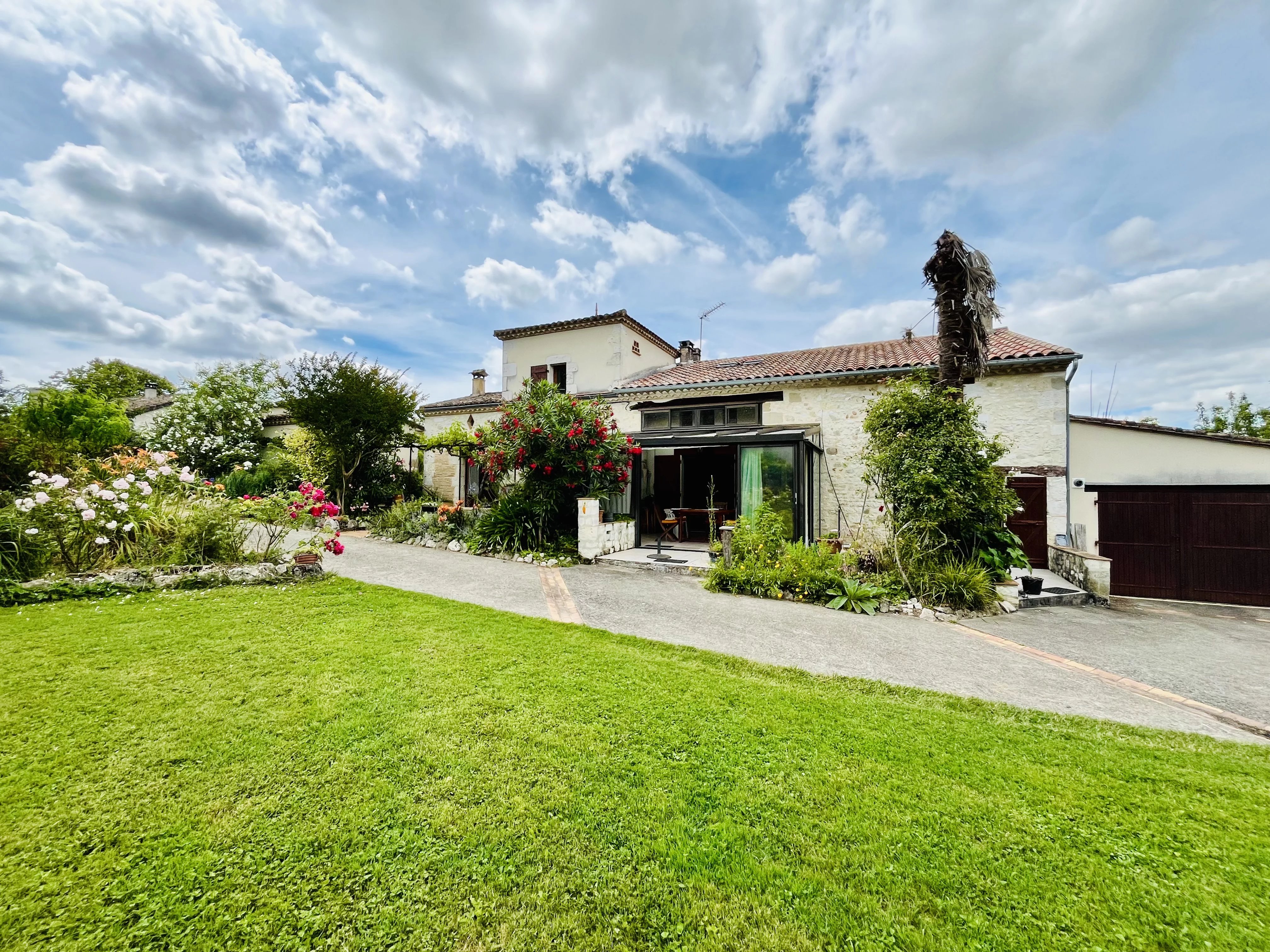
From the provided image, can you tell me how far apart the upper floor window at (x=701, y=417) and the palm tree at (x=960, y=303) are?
531cm

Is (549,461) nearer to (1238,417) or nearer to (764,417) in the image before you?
(764,417)

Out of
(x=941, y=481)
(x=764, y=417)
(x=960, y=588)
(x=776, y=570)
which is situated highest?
(x=764, y=417)

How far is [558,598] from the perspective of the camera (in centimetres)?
775

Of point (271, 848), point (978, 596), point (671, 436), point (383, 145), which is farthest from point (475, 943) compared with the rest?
point (383, 145)

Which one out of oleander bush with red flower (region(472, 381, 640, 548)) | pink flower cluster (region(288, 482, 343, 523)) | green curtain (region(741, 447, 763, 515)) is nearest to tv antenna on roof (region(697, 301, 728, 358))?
oleander bush with red flower (region(472, 381, 640, 548))

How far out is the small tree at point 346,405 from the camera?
1686cm

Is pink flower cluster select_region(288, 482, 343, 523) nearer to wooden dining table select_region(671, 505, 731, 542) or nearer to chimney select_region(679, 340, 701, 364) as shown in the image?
wooden dining table select_region(671, 505, 731, 542)

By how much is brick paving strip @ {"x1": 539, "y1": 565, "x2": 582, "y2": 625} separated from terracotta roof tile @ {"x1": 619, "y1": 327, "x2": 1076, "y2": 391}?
7.86 m

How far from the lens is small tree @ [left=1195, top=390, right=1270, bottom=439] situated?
18.9 metres

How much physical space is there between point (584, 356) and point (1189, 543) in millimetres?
17745

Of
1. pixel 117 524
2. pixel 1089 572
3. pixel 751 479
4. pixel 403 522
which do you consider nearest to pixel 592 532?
pixel 751 479

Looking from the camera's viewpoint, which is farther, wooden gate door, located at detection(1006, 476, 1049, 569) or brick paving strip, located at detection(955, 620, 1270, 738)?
wooden gate door, located at detection(1006, 476, 1049, 569)

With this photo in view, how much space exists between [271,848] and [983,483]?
408 inches

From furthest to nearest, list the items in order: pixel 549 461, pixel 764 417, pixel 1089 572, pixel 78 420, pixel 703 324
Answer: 1. pixel 703 324
2. pixel 78 420
3. pixel 764 417
4. pixel 549 461
5. pixel 1089 572
